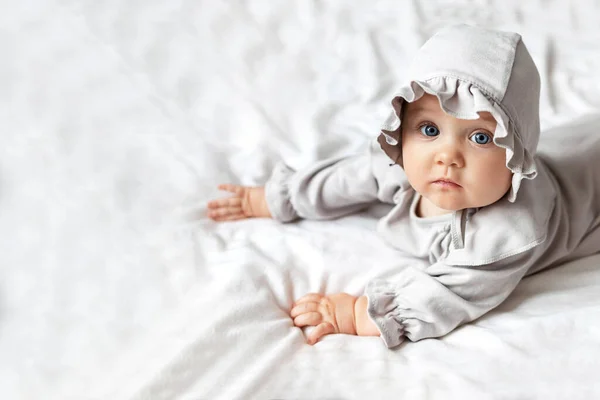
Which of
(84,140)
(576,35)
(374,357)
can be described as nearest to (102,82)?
(84,140)

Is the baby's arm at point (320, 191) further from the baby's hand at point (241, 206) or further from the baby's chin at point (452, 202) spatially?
the baby's chin at point (452, 202)

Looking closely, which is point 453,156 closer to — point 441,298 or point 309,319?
point 441,298

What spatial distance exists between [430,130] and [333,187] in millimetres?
287

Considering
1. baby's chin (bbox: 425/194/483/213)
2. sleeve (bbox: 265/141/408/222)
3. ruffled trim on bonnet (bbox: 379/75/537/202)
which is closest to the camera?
ruffled trim on bonnet (bbox: 379/75/537/202)

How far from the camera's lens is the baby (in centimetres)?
88

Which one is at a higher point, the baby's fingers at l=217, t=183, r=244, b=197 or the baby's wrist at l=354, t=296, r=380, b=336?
the baby's fingers at l=217, t=183, r=244, b=197

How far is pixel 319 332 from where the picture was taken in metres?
1.02

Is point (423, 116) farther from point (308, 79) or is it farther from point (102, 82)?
point (102, 82)

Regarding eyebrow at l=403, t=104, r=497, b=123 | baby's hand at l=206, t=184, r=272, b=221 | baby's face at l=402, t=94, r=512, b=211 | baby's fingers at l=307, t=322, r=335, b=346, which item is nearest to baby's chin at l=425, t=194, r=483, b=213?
baby's face at l=402, t=94, r=512, b=211

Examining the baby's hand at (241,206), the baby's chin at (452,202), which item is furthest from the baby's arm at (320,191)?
the baby's chin at (452,202)

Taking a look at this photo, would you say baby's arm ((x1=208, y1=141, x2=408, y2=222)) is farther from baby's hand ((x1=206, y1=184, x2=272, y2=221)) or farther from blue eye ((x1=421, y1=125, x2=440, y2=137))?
blue eye ((x1=421, y1=125, x2=440, y2=137))

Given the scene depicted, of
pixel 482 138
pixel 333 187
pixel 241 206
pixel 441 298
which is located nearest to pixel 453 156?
pixel 482 138

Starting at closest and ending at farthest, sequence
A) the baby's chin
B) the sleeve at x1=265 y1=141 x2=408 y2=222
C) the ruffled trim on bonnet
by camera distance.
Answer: the ruffled trim on bonnet < the baby's chin < the sleeve at x1=265 y1=141 x2=408 y2=222

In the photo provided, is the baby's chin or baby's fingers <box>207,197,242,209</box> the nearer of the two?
the baby's chin
